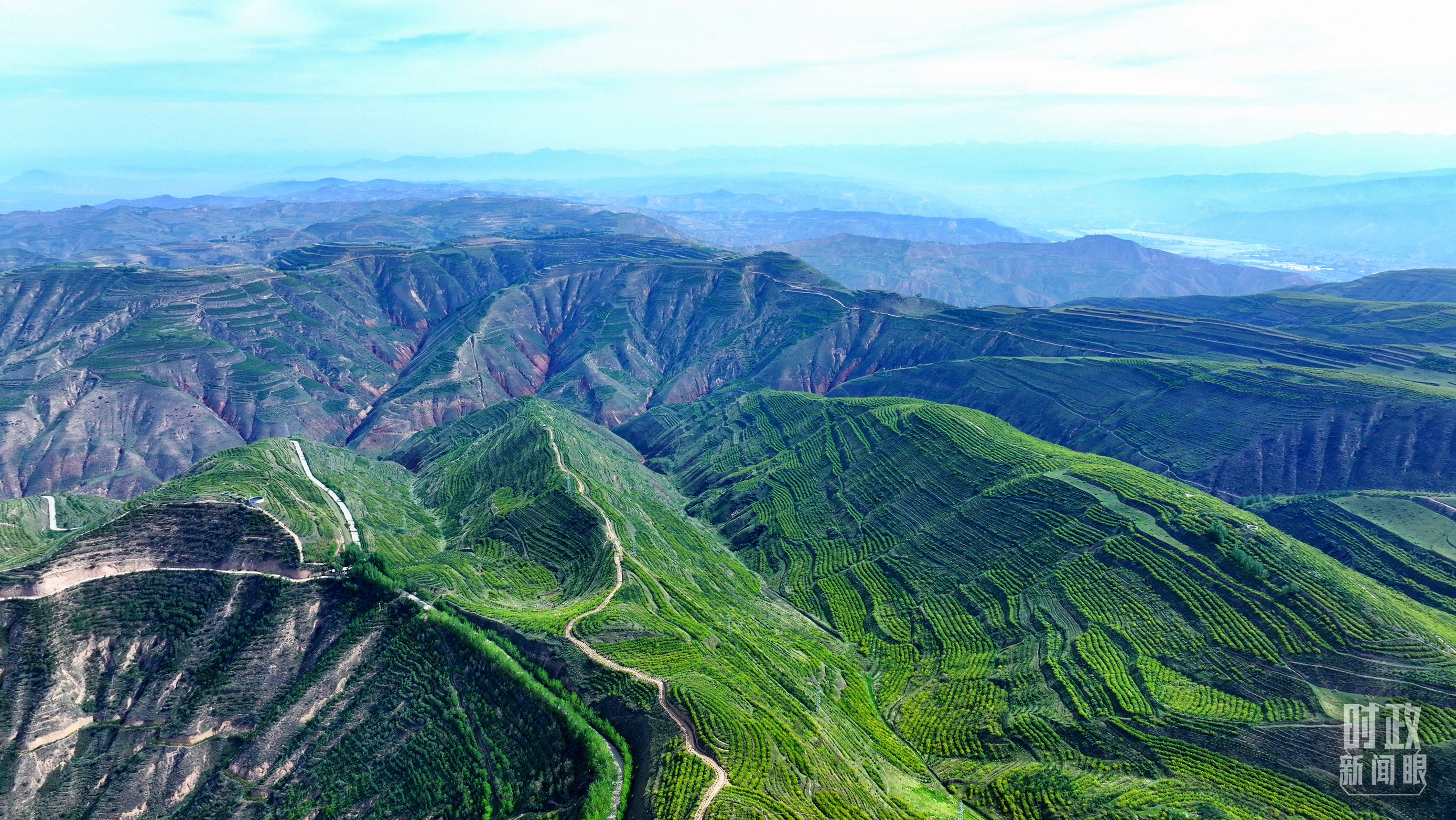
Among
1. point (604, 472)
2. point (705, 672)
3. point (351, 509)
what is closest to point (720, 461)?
point (604, 472)

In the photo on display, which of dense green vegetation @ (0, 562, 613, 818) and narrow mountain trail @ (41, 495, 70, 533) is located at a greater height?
narrow mountain trail @ (41, 495, 70, 533)

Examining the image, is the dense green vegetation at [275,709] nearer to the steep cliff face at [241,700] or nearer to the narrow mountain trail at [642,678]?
the steep cliff face at [241,700]

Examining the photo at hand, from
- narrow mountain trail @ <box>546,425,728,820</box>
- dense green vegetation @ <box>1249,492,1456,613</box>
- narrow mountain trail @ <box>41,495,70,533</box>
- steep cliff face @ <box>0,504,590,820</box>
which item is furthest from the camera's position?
narrow mountain trail @ <box>41,495,70,533</box>

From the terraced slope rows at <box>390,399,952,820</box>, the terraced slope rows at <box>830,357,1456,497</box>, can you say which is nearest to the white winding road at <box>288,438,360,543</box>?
the terraced slope rows at <box>390,399,952,820</box>

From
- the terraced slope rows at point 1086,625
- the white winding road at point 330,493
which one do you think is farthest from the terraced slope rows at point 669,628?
the white winding road at point 330,493

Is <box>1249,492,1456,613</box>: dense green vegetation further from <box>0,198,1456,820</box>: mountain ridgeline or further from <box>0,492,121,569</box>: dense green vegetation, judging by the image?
<box>0,492,121,569</box>: dense green vegetation

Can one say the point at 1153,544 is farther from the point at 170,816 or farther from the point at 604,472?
the point at 170,816

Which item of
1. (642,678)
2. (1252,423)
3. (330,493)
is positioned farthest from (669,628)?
(1252,423)
